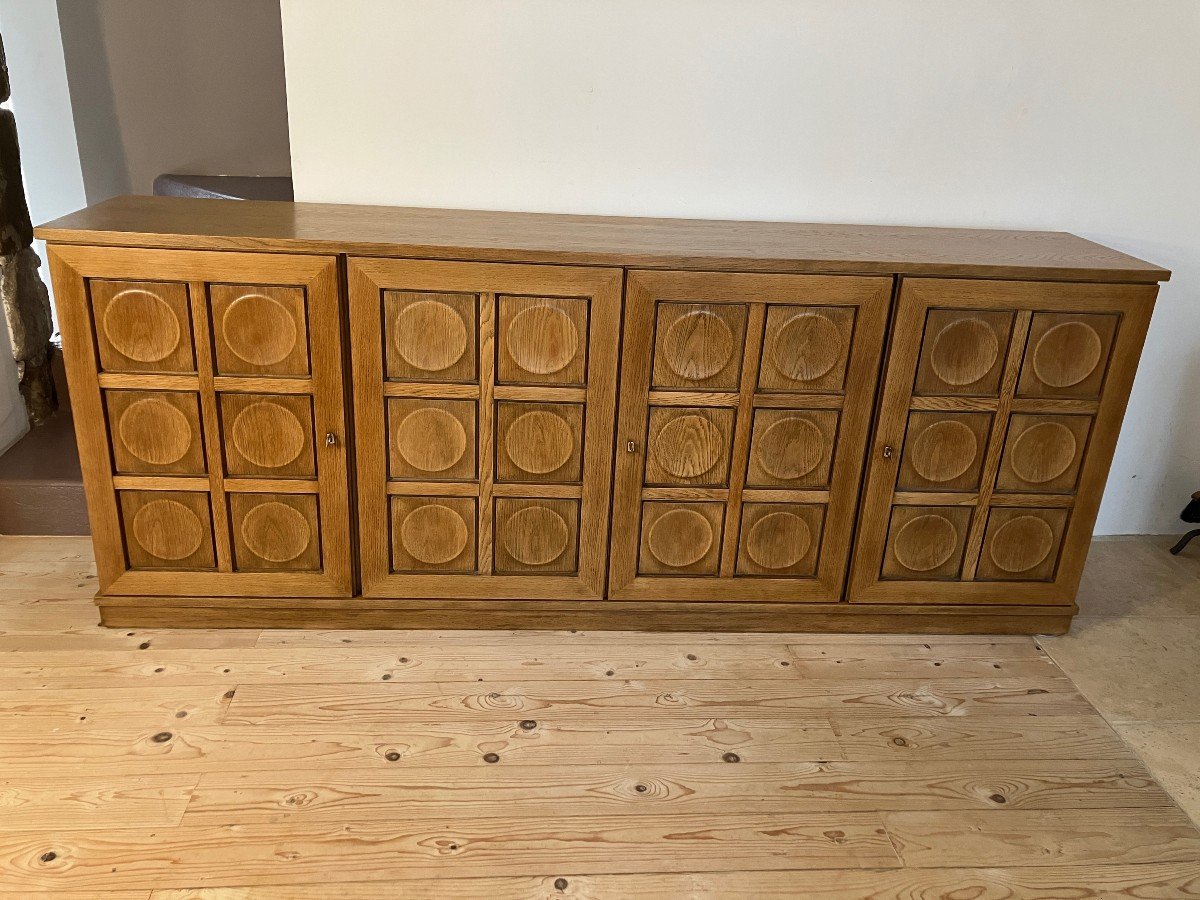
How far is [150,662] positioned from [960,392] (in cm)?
184

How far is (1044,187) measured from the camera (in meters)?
2.42

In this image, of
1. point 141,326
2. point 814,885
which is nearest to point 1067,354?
point 814,885

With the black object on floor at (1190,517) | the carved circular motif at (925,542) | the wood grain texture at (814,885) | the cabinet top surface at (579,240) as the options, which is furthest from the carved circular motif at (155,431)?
the black object on floor at (1190,517)

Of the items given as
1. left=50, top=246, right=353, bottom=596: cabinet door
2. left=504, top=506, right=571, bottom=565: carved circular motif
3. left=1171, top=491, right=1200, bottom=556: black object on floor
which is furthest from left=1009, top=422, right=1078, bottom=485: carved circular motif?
left=50, top=246, right=353, bottom=596: cabinet door

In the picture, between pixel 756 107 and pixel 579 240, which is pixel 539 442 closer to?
pixel 579 240

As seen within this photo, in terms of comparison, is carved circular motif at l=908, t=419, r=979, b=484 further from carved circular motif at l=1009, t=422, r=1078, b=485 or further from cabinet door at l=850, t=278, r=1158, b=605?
carved circular motif at l=1009, t=422, r=1078, b=485

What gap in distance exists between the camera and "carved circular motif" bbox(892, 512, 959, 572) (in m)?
2.21

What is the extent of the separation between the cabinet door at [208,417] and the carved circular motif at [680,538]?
69cm

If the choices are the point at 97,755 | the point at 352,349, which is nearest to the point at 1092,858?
the point at 352,349

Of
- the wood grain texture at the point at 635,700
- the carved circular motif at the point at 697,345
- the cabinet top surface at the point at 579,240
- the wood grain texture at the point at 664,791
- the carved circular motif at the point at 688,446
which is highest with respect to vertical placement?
the cabinet top surface at the point at 579,240

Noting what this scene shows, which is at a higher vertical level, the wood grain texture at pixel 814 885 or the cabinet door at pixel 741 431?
the cabinet door at pixel 741 431

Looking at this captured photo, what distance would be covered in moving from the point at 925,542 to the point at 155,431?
5.62 feet

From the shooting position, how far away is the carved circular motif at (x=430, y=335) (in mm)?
1941

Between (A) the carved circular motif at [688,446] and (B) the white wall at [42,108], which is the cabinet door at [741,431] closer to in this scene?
(A) the carved circular motif at [688,446]
